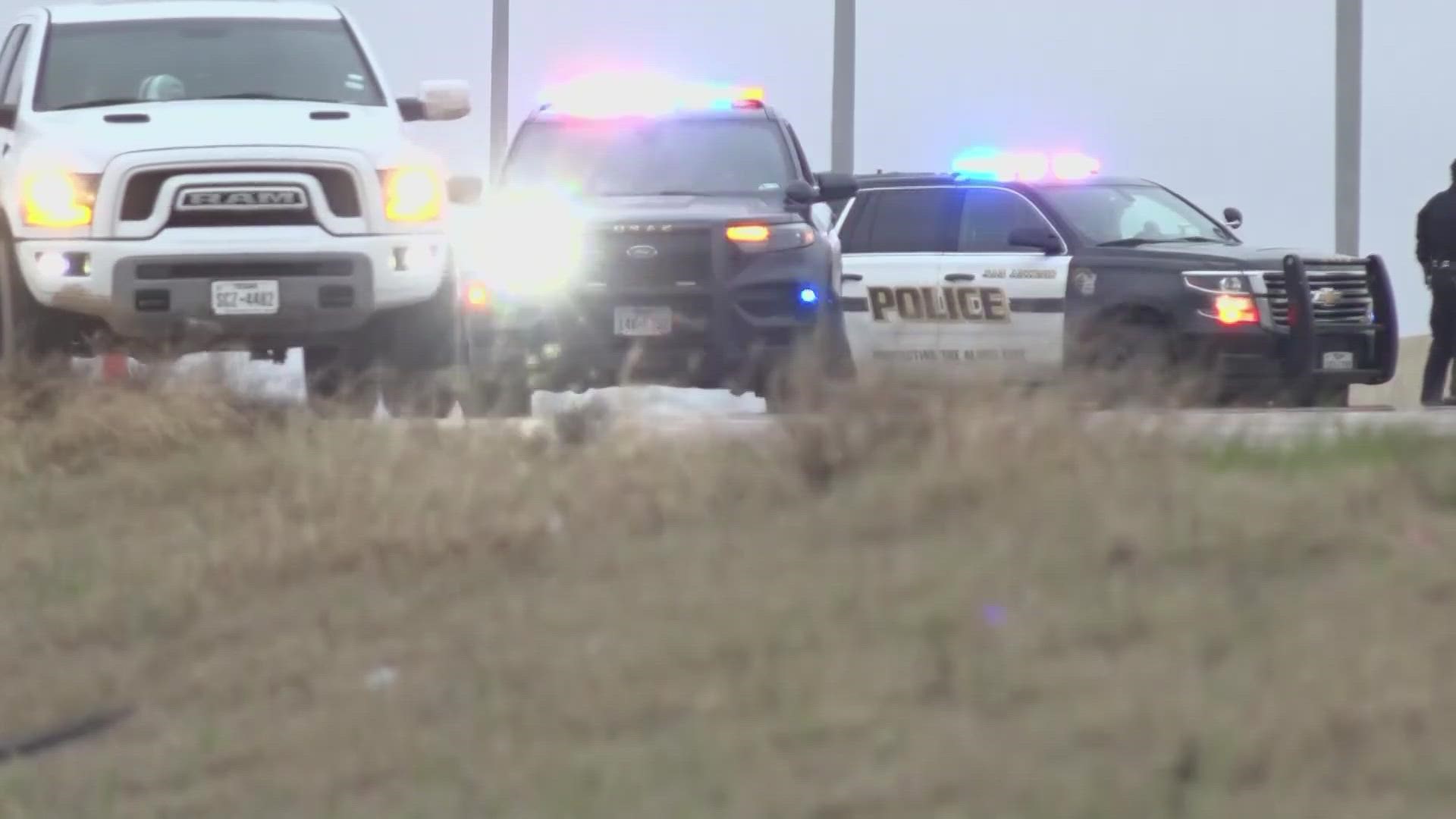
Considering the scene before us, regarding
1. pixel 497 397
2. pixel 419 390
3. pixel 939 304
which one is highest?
pixel 939 304

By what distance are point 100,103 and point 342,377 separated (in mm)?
1768

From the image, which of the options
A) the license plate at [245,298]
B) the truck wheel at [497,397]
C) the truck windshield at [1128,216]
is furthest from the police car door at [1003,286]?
the license plate at [245,298]

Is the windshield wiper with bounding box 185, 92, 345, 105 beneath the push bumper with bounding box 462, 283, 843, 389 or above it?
above

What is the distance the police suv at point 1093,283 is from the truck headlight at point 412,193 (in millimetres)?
4565

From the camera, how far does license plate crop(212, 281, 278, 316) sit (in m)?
10.8

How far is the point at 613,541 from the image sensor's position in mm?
7172

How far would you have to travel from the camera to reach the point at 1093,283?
16141 mm

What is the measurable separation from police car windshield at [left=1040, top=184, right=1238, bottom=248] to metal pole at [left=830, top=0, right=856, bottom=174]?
8.81 metres

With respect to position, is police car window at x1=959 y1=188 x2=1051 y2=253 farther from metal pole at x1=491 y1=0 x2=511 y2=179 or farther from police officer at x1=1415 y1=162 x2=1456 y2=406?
metal pole at x1=491 y1=0 x2=511 y2=179

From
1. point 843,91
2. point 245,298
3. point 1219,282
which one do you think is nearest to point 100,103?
point 245,298

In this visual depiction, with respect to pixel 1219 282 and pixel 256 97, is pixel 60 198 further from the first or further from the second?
pixel 1219 282

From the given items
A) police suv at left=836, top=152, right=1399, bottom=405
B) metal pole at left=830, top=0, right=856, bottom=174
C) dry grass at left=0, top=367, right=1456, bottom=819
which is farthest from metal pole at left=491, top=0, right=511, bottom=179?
dry grass at left=0, top=367, right=1456, bottom=819

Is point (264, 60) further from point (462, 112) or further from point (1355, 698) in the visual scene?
point (1355, 698)

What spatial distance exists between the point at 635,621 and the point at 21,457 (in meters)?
4.13
